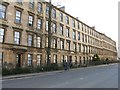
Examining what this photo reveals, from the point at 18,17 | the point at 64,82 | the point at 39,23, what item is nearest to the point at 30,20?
the point at 39,23

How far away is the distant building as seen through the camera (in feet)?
105

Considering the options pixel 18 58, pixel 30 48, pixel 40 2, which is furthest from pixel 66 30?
pixel 18 58

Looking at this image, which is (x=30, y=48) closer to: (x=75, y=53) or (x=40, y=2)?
(x=40, y=2)

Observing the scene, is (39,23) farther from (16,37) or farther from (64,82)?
(64,82)

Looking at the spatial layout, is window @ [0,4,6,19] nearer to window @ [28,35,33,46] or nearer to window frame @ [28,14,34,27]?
window frame @ [28,14,34,27]

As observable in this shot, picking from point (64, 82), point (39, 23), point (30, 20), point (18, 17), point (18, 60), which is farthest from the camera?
point (39, 23)

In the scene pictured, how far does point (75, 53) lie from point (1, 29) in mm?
29234

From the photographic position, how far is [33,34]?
3834cm

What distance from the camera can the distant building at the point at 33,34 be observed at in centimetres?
3189

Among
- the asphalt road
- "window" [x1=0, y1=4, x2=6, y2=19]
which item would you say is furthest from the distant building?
the asphalt road

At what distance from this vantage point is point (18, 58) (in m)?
34.2

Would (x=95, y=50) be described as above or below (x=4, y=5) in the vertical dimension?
below

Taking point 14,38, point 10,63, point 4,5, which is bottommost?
point 10,63

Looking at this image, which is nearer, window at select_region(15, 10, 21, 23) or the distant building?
the distant building
